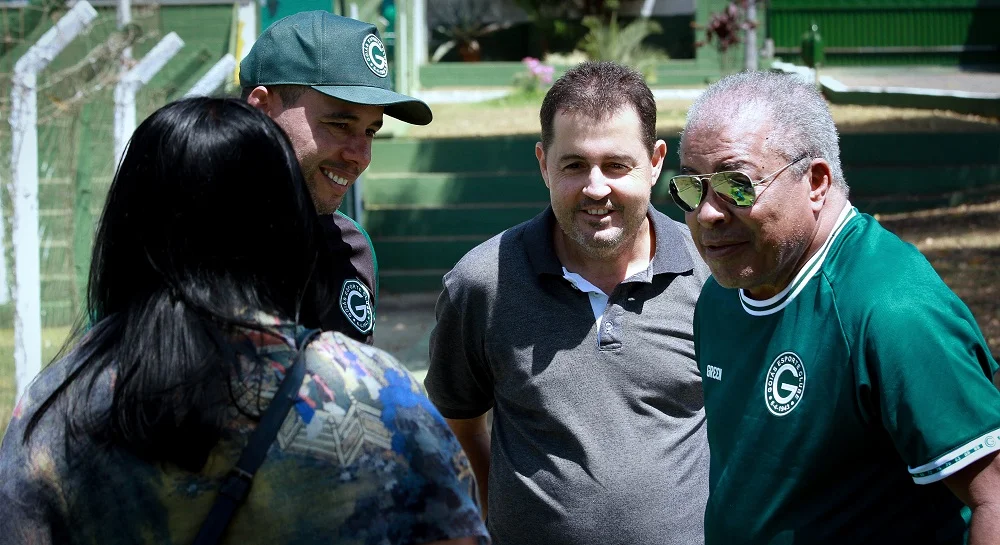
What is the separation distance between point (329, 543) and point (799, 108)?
1.40 metres

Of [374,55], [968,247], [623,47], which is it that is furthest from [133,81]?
[623,47]

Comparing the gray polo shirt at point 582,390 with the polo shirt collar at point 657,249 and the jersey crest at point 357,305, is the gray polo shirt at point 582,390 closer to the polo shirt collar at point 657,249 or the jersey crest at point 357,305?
the polo shirt collar at point 657,249

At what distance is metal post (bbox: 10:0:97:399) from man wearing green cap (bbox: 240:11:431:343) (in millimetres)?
3066

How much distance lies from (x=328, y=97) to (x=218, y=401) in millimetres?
1365

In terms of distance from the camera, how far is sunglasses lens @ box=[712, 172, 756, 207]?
2.31m

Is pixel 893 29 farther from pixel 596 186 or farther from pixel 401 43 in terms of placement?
pixel 596 186

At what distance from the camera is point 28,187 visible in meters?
5.73

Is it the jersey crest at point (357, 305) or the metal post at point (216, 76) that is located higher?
the metal post at point (216, 76)

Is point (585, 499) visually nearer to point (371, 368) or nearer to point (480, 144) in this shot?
point (371, 368)

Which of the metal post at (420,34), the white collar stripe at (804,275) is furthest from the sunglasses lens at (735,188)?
the metal post at (420,34)

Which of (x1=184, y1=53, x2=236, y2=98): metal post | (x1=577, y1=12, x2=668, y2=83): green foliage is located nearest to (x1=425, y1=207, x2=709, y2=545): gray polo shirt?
(x1=184, y1=53, x2=236, y2=98): metal post

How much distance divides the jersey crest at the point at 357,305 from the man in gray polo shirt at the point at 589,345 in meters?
0.38

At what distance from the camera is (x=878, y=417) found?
204cm

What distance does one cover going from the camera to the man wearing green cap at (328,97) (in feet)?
8.74
